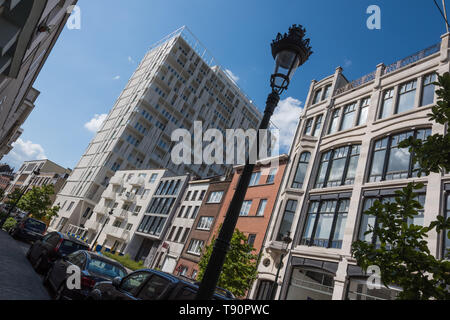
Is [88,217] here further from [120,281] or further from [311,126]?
[120,281]

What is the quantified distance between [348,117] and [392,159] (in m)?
6.30

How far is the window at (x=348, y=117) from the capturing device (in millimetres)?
23047

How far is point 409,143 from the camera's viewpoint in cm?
466

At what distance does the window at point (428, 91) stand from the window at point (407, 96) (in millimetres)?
610

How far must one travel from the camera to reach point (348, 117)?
2356 cm

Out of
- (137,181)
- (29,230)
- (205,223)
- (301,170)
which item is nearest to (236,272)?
(301,170)

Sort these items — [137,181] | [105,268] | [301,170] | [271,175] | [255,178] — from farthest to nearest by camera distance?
1. [137,181]
2. [255,178]
3. [271,175]
4. [301,170]
5. [105,268]

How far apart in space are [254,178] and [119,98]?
2056 inches

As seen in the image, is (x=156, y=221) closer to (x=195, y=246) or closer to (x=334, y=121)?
(x=195, y=246)

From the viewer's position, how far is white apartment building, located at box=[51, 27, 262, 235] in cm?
5728

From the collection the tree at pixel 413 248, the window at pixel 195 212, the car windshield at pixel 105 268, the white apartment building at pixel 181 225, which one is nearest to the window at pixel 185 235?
the white apartment building at pixel 181 225

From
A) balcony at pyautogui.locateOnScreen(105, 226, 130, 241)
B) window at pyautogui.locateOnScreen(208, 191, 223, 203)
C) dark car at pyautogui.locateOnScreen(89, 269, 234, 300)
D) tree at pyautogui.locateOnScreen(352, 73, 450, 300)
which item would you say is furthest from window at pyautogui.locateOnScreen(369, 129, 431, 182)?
balcony at pyautogui.locateOnScreen(105, 226, 130, 241)
